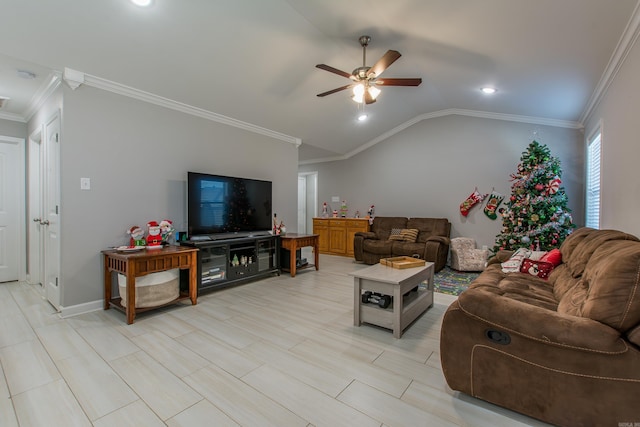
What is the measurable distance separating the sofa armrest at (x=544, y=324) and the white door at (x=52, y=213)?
12.6ft

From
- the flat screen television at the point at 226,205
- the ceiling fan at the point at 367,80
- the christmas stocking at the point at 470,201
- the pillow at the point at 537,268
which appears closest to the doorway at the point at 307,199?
the flat screen television at the point at 226,205

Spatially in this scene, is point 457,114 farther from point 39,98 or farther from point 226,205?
point 39,98

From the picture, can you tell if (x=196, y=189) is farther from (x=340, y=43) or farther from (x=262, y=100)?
(x=340, y=43)

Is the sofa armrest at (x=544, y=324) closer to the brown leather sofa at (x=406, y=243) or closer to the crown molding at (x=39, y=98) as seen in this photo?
the brown leather sofa at (x=406, y=243)

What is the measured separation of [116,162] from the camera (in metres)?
3.23

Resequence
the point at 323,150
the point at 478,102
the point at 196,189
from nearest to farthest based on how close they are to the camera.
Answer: the point at 196,189, the point at 478,102, the point at 323,150

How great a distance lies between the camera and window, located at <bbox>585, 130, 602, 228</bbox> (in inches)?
146

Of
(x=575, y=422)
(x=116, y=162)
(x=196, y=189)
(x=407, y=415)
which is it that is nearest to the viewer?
(x=575, y=422)

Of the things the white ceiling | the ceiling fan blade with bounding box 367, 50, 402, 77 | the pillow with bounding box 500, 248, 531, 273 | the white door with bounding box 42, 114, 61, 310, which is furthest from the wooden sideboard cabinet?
the white door with bounding box 42, 114, 61, 310

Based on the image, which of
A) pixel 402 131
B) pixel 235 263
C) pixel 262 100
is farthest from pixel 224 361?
pixel 402 131

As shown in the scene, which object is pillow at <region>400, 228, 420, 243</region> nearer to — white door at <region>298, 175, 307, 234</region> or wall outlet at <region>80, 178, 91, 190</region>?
white door at <region>298, 175, 307, 234</region>

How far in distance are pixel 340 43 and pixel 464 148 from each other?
354 cm

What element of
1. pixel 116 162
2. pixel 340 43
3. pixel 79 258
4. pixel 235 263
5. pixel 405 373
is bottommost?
pixel 405 373

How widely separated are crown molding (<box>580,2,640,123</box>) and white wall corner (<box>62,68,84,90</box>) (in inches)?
186
